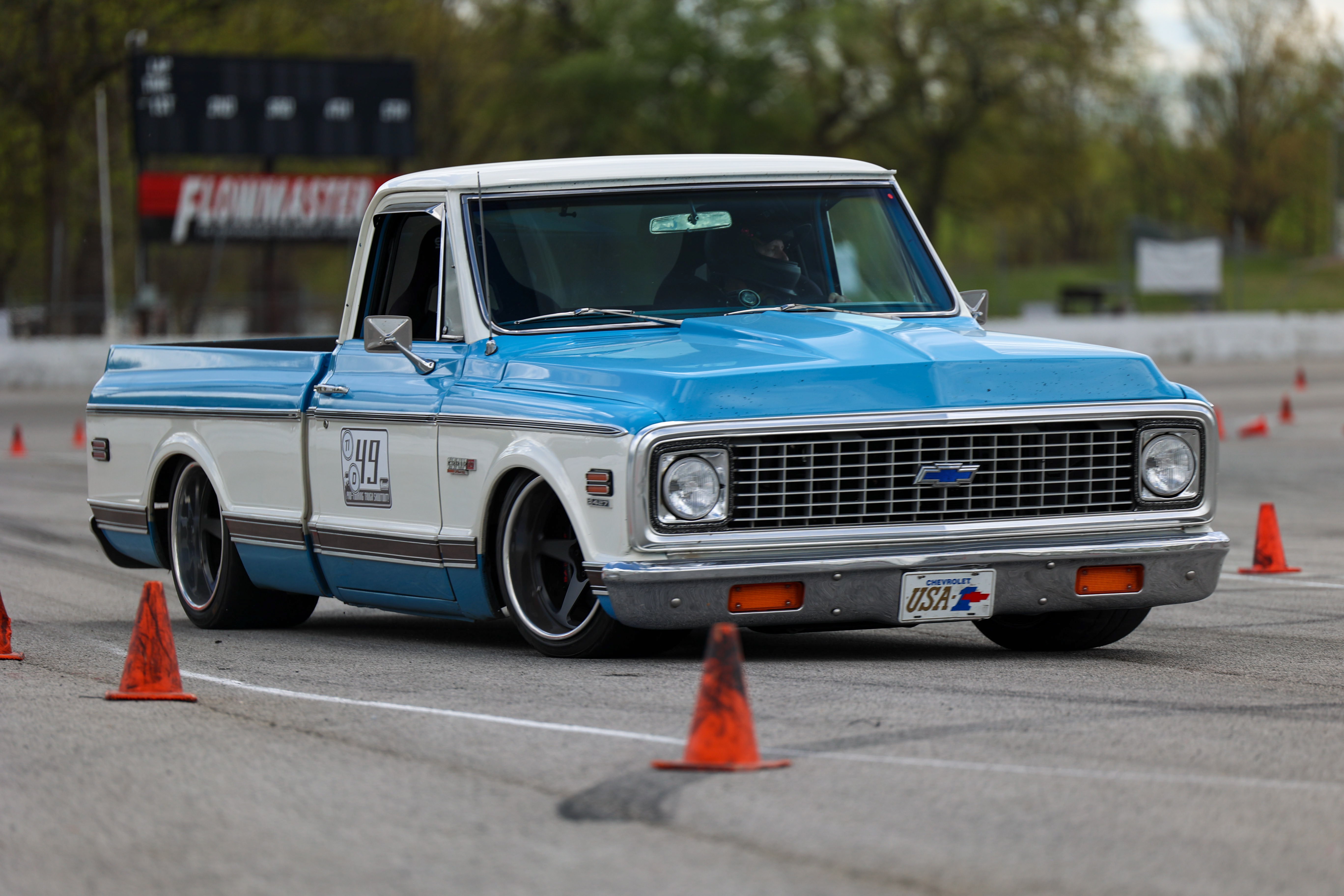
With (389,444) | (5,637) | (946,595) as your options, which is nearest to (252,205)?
(5,637)

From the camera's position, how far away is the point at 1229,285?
61.7 m

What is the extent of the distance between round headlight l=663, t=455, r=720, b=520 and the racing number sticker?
1707 millimetres

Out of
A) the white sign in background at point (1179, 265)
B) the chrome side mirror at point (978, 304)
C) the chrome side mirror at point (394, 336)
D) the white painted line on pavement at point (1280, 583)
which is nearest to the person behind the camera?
the chrome side mirror at point (394, 336)

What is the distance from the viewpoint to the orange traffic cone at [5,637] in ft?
27.7

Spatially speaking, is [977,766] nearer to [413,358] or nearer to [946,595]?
[946,595]

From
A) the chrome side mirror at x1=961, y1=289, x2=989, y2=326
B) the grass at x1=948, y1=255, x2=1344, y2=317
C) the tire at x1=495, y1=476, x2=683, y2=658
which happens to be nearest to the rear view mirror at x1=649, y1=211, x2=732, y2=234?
the chrome side mirror at x1=961, y1=289, x2=989, y2=326

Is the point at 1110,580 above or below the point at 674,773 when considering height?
above

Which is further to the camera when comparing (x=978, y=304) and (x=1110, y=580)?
(x=978, y=304)

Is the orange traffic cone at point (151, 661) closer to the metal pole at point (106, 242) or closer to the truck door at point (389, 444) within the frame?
the truck door at point (389, 444)

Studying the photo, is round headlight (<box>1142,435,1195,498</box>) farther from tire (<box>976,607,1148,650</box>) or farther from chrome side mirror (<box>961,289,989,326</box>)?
chrome side mirror (<box>961,289,989,326</box>)

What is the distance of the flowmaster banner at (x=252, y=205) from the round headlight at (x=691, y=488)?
117ft

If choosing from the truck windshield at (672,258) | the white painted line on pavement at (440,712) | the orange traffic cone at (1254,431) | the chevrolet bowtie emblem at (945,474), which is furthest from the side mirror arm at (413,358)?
the orange traffic cone at (1254,431)

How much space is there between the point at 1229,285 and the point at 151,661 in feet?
190

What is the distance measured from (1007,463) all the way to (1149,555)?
0.67 m
